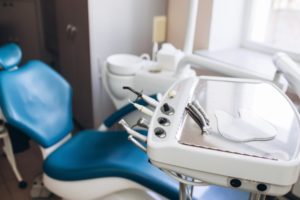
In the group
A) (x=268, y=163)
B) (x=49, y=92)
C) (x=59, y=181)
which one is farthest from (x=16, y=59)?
(x=268, y=163)

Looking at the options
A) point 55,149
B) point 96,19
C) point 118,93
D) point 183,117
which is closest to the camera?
point 183,117

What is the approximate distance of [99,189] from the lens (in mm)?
1420

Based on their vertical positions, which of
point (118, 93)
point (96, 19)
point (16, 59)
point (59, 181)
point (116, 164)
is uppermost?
point (96, 19)

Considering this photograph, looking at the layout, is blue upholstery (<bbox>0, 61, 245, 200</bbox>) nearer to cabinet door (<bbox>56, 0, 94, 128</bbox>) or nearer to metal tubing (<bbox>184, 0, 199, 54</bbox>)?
cabinet door (<bbox>56, 0, 94, 128</bbox>)

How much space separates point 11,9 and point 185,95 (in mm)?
2479

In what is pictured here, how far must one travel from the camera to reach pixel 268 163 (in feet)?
2.39

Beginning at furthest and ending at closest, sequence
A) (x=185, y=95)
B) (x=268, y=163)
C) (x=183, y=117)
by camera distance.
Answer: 1. (x=185, y=95)
2. (x=183, y=117)
3. (x=268, y=163)

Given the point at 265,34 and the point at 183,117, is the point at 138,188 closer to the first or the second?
the point at 183,117

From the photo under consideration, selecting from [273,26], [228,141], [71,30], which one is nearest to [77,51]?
[71,30]

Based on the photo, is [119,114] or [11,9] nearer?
[119,114]

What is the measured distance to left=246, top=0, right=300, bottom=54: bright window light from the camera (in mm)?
1882

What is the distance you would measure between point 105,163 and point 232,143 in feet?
2.45

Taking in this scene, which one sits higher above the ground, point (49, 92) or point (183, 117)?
point (183, 117)

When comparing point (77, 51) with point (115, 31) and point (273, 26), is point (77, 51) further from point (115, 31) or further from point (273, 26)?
point (273, 26)
